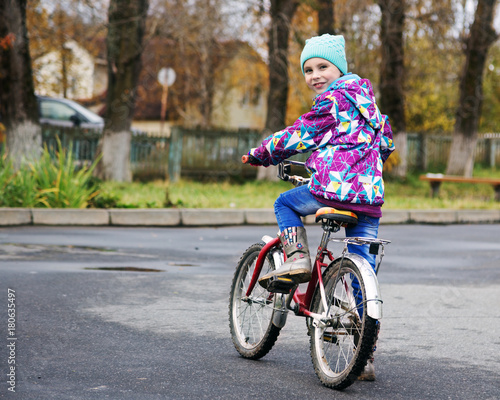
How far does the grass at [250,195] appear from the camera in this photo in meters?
13.5

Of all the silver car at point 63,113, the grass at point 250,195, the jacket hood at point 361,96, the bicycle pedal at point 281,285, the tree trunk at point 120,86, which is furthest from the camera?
the silver car at point 63,113

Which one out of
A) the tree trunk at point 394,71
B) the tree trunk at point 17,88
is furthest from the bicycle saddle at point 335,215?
the tree trunk at point 394,71

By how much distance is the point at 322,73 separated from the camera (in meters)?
4.36

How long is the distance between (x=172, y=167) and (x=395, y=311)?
1479 cm

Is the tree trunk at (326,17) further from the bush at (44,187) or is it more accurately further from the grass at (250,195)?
the bush at (44,187)

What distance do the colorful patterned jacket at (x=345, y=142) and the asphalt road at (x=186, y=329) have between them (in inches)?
38.3

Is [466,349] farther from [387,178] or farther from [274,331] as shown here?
[387,178]

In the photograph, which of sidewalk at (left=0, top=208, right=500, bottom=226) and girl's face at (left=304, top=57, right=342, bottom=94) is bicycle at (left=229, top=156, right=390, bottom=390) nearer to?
girl's face at (left=304, top=57, right=342, bottom=94)

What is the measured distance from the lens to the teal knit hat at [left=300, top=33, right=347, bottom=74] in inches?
171

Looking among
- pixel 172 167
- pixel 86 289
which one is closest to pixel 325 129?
pixel 86 289

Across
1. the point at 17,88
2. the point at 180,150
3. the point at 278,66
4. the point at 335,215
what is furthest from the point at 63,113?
the point at 335,215

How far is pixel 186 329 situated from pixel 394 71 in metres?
17.0

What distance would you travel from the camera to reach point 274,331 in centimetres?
464

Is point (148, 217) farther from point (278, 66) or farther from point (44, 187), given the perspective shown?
point (278, 66)
